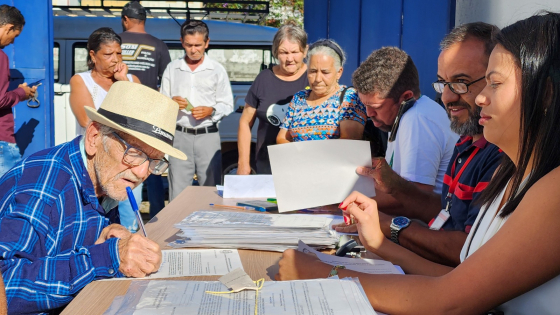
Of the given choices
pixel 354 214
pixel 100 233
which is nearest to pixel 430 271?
pixel 354 214

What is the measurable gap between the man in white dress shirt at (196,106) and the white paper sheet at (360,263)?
128 inches

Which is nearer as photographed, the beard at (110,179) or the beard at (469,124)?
the beard at (110,179)

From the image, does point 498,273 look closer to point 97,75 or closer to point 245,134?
point 245,134

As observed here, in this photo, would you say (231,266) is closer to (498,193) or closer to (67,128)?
(498,193)

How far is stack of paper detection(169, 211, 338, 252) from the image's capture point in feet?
6.14

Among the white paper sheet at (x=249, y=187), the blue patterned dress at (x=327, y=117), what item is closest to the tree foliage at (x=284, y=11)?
the blue patterned dress at (x=327, y=117)

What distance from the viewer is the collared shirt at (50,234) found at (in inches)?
58.7

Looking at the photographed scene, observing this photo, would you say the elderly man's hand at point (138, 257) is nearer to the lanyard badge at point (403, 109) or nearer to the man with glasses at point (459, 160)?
the man with glasses at point (459, 160)

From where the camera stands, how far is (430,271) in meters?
1.65

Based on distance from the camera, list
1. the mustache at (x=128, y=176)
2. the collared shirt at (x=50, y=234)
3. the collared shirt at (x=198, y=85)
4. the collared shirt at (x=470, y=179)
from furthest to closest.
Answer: the collared shirt at (x=198, y=85), the mustache at (x=128, y=176), the collared shirt at (x=470, y=179), the collared shirt at (x=50, y=234)

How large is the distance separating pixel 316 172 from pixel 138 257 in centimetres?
84

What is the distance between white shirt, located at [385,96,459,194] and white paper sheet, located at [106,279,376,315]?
125 cm

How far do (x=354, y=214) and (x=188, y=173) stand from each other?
126 inches

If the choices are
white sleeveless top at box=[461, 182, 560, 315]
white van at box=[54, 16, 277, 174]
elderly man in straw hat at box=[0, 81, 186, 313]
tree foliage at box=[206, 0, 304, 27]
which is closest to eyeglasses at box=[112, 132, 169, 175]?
elderly man in straw hat at box=[0, 81, 186, 313]
